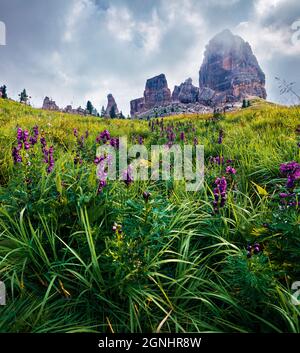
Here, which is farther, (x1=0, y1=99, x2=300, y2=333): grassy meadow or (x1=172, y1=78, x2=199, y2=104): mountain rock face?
(x1=172, y1=78, x2=199, y2=104): mountain rock face

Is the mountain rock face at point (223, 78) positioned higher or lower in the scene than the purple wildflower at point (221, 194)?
higher

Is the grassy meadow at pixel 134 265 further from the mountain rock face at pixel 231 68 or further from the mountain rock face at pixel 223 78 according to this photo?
the mountain rock face at pixel 231 68

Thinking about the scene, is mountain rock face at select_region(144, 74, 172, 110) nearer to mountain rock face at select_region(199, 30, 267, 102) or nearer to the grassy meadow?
mountain rock face at select_region(199, 30, 267, 102)

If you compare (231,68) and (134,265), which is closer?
(134,265)

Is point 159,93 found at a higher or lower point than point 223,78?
lower

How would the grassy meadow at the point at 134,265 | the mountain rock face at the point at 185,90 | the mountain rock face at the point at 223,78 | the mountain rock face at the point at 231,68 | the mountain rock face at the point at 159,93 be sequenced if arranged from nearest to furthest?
the grassy meadow at the point at 134,265
the mountain rock face at the point at 185,90
the mountain rock face at the point at 223,78
the mountain rock face at the point at 231,68
the mountain rock face at the point at 159,93

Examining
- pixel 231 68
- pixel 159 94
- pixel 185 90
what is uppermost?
pixel 231 68

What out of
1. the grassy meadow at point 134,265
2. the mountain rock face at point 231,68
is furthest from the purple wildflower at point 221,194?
the mountain rock face at point 231,68

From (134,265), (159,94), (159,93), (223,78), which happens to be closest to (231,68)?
(223,78)

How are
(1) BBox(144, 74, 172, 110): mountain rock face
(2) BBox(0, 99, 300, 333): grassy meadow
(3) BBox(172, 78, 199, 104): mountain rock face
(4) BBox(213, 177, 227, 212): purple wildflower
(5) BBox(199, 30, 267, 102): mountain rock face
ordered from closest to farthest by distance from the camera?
1. (2) BBox(0, 99, 300, 333): grassy meadow
2. (4) BBox(213, 177, 227, 212): purple wildflower
3. (3) BBox(172, 78, 199, 104): mountain rock face
4. (5) BBox(199, 30, 267, 102): mountain rock face
5. (1) BBox(144, 74, 172, 110): mountain rock face

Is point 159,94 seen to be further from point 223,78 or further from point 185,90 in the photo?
point 223,78

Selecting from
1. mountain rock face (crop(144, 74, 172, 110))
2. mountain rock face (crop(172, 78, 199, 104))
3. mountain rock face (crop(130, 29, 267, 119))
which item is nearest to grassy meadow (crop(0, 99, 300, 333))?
mountain rock face (crop(130, 29, 267, 119))

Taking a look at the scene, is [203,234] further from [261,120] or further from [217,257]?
[261,120]

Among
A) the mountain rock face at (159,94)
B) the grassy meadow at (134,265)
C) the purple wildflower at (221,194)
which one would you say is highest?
the mountain rock face at (159,94)
